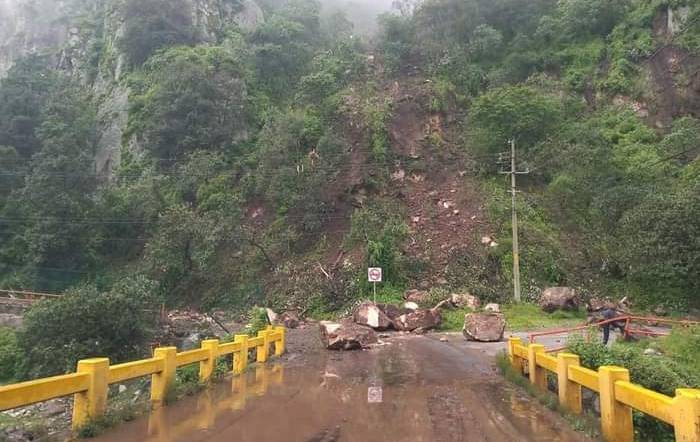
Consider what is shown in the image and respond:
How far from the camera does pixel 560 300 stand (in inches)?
944

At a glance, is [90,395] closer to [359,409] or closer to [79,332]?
[359,409]

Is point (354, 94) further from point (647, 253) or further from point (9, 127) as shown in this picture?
point (9, 127)

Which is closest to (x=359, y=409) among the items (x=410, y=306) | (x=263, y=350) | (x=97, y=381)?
(x=97, y=381)

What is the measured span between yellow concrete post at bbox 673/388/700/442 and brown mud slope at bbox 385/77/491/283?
77.0ft

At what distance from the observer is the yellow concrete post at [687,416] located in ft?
14.6

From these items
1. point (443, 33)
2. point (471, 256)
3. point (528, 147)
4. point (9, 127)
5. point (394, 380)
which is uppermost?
point (443, 33)

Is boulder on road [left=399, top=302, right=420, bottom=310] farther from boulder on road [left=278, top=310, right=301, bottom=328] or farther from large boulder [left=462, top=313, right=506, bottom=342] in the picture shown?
large boulder [left=462, top=313, right=506, bottom=342]

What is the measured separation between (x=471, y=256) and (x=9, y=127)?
126 feet

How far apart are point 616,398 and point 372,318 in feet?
52.4

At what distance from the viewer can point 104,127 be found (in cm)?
4722

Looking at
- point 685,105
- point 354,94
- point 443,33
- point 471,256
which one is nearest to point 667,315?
point 471,256

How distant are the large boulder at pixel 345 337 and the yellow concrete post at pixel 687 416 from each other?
11.6m

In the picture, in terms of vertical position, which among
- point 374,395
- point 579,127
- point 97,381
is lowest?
point 374,395

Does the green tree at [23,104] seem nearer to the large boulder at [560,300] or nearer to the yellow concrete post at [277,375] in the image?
the yellow concrete post at [277,375]
